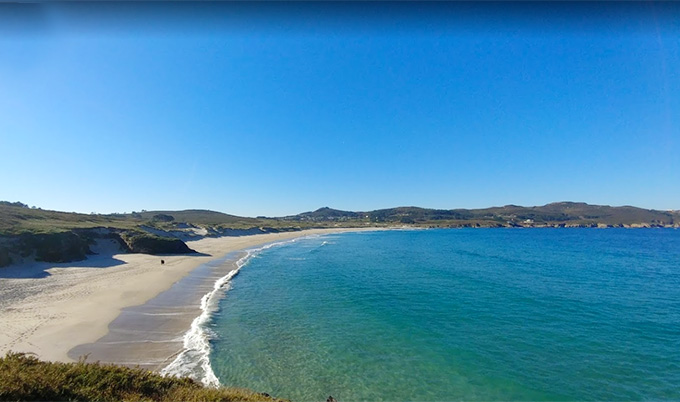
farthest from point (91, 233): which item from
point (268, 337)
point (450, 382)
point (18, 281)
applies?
point (450, 382)

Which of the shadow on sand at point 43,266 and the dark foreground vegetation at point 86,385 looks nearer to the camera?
the dark foreground vegetation at point 86,385

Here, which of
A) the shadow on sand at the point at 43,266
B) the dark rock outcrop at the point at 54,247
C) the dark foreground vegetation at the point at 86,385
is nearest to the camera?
the dark foreground vegetation at the point at 86,385

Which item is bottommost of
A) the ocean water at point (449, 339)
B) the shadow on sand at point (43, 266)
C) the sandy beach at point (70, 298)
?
the ocean water at point (449, 339)

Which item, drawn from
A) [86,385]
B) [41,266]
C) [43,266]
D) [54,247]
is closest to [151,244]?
[54,247]

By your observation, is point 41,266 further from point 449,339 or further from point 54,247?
point 449,339

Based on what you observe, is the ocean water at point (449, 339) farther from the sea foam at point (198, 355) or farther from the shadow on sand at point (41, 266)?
the shadow on sand at point (41, 266)

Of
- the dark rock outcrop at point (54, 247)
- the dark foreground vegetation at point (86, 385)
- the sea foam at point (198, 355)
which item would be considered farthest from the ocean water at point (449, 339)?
the dark rock outcrop at point (54, 247)
